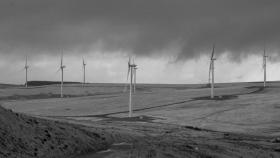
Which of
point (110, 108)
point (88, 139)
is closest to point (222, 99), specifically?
point (110, 108)

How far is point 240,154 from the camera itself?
33188mm

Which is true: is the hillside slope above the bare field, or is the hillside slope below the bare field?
above

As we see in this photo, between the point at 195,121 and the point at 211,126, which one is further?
the point at 195,121

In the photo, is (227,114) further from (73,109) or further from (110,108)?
(73,109)

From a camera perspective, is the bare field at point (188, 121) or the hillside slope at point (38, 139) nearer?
the hillside slope at point (38, 139)

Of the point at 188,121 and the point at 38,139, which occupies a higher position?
the point at 38,139

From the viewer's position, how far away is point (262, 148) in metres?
38.0

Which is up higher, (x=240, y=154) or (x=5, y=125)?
(x=5, y=125)

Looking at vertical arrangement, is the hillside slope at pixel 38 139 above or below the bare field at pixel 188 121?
above

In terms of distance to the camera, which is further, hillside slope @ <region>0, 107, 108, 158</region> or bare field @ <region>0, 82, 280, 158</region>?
bare field @ <region>0, 82, 280, 158</region>

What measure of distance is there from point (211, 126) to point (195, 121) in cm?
771

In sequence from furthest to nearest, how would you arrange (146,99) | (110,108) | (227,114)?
1. (146,99)
2. (110,108)
3. (227,114)

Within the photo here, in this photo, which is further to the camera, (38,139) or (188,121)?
(188,121)

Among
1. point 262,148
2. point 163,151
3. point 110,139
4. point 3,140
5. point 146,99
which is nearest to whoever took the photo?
point 3,140
